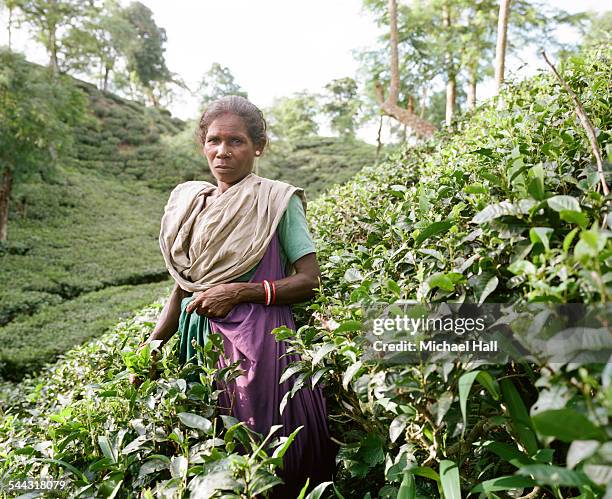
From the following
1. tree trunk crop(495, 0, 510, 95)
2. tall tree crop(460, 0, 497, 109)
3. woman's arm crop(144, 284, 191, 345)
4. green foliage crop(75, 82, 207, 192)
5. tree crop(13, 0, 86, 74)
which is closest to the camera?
woman's arm crop(144, 284, 191, 345)

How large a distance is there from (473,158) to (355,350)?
1.14 m

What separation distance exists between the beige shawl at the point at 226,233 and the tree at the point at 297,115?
24218mm

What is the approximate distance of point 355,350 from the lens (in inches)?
38.9

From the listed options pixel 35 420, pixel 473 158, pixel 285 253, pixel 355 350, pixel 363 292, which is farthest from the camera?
pixel 35 420

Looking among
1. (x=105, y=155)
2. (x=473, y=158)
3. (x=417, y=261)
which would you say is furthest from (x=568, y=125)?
(x=105, y=155)

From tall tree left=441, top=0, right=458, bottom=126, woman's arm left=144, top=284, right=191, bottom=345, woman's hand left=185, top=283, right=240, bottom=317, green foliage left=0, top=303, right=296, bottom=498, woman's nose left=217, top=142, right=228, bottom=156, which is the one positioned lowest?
green foliage left=0, top=303, right=296, bottom=498

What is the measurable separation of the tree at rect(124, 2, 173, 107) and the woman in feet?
85.9

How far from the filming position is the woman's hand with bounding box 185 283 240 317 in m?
1.40

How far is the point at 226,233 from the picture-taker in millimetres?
1509

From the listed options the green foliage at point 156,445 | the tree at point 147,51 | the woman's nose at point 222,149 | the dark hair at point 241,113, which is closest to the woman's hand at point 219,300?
the green foliage at point 156,445

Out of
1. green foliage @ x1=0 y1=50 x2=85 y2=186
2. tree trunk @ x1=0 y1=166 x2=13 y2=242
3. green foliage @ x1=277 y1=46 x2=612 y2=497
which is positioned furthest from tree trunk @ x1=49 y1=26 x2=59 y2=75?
green foliage @ x1=277 y1=46 x2=612 y2=497

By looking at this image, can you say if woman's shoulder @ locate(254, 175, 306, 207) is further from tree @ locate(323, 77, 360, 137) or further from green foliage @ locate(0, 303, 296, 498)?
tree @ locate(323, 77, 360, 137)

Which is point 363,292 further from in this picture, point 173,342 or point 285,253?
point 173,342

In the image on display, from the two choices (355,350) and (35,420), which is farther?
(35,420)
